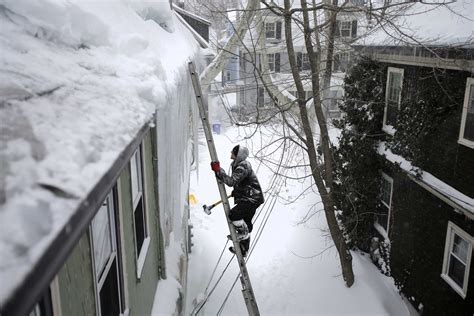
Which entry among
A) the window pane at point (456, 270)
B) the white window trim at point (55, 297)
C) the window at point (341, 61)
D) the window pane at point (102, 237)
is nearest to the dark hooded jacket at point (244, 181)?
the window pane at point (102, 237)

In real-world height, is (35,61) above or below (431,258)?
above

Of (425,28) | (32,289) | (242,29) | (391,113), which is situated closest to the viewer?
(32,289)

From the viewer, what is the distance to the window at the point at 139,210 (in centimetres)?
359

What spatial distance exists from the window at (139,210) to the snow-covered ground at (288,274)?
3.29m

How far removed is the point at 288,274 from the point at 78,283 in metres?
7.68

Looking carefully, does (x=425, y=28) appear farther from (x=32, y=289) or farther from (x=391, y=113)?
(x=32, y=289)

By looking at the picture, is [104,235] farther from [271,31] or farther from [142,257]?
[271,31]

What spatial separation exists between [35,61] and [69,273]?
95 cm

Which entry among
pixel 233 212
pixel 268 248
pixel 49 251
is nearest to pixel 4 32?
pixel 49 251

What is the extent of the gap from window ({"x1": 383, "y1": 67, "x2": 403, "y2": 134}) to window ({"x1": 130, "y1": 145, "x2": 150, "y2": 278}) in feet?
23.3

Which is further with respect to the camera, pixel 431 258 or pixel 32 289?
pixel 431 258

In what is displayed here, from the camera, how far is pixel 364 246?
10.7 meters

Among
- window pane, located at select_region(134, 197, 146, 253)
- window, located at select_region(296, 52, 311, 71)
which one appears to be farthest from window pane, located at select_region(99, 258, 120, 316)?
window, located at select_region(296, 52, 311, 71)

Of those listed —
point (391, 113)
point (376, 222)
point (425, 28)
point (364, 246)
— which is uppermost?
point (425, 28)
